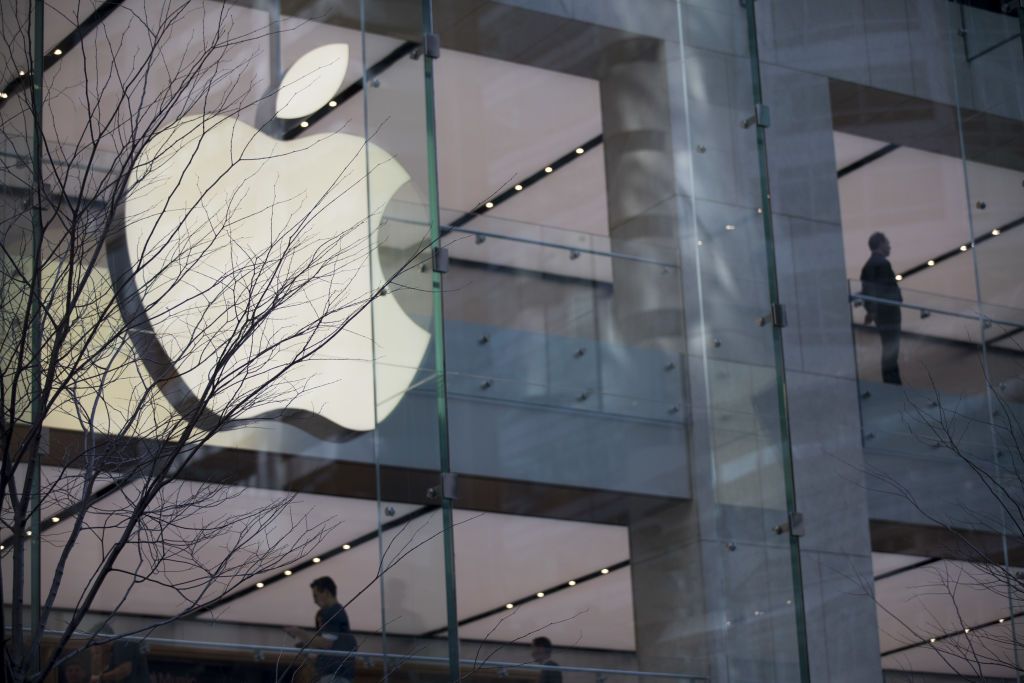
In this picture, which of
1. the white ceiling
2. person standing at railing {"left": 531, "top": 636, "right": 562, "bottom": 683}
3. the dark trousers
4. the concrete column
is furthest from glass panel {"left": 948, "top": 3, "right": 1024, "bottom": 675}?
person standing at railing {"left": 531, "top": 636, "right": 562, "bottom": 683}

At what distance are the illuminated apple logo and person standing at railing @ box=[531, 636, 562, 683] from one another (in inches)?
42.2

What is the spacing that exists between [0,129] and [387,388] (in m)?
1.62

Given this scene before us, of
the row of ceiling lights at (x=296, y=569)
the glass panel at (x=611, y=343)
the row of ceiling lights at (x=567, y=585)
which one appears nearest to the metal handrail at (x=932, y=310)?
the glass panel at (x=611, y=343)

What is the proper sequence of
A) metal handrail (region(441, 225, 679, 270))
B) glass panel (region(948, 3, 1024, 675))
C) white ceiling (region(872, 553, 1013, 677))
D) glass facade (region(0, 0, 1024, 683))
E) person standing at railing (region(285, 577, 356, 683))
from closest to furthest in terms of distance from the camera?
person standing at railing (region(285, 577, 356, 683)), glass facade (region(0, 0, 1024, 683)), metal handrail (region(441, 225, 679, 270)), white ceiling (region(872, 553, 1013, 677)), glass panel (region(948, 3, 1024, 675))

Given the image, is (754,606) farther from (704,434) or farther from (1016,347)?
(1016,347)

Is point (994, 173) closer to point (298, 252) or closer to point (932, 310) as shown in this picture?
point (932, 310)

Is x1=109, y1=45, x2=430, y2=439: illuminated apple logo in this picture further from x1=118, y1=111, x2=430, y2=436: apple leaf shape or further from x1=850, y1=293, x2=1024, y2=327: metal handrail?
x1=850, y1=293, x2=1024, y2=327: metal handrail

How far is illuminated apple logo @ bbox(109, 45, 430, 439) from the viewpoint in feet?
18.6

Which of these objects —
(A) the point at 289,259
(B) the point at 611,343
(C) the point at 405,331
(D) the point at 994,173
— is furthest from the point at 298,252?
(D) the point at 994,173

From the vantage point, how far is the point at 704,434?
6.64 metres

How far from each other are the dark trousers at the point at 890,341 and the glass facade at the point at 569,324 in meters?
0.02

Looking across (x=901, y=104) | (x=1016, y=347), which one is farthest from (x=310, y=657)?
(x=901, y=104)

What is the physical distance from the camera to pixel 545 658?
19.1ft

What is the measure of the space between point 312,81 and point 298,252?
864mm
